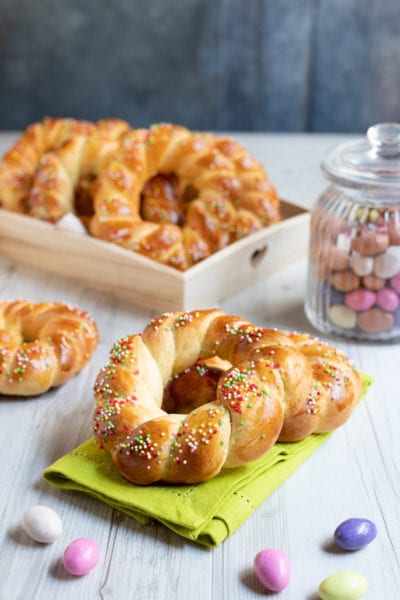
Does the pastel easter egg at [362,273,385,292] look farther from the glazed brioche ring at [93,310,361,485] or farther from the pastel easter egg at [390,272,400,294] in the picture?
the glazed brioche ring at [93,310,361,485]

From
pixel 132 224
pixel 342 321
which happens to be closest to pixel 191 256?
pixel 132 224

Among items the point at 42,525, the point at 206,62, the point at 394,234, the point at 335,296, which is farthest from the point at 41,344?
the point at 206,62

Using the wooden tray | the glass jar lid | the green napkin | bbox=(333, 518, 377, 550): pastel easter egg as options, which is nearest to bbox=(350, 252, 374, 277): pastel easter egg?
the glass jar lid

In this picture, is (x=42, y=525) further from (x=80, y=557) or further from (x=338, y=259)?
(x=338, y=259)

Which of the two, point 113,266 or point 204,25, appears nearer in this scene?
point 113,266

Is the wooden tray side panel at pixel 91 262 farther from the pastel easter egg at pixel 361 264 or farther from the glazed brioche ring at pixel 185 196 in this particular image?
the pastel easter egg at pixel 361 264

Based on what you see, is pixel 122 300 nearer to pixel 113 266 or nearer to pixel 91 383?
pixel 113 266
